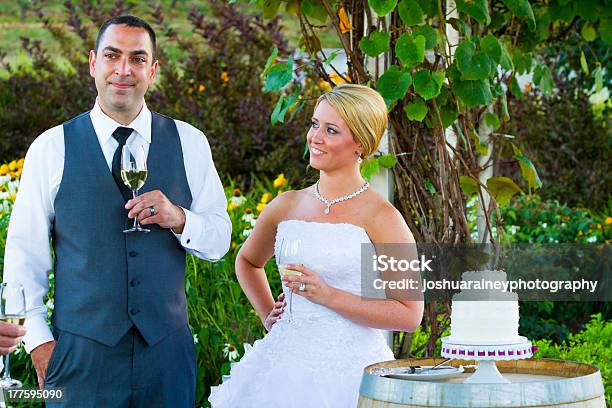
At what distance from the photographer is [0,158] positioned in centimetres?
745

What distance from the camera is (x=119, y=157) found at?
306 cm

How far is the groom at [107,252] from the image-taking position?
2.95 meters

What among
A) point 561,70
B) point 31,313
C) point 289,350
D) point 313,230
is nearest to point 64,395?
point 31,313

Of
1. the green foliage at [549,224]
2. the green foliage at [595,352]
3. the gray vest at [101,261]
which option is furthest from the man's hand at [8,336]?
the green foliage at [549,224]

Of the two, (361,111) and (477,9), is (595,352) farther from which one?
(361,111)

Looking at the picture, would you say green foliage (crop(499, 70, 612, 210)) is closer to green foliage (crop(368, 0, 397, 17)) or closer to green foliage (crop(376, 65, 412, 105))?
green foliage (crop(376, 65, 412, 105))

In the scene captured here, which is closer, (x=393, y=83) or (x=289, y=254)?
(x=289, y=254)

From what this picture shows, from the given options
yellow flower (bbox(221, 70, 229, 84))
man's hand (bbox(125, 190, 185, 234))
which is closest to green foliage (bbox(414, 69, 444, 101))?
man's hand (bbox(125, 190, 185, 234))

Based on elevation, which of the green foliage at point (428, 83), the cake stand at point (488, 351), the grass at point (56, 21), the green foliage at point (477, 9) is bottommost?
the cake stand at point (488, 351)

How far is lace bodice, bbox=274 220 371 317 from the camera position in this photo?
306 centimetres

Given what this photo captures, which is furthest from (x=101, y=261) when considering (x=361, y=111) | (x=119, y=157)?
(x=361, y=111)

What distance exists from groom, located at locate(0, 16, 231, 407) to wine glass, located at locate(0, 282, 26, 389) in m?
0.45

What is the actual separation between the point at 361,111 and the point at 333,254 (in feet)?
1.47

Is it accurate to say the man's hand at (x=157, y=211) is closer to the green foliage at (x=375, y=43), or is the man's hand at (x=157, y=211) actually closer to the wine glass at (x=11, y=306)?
the wine glass at (x=11, y=306)
